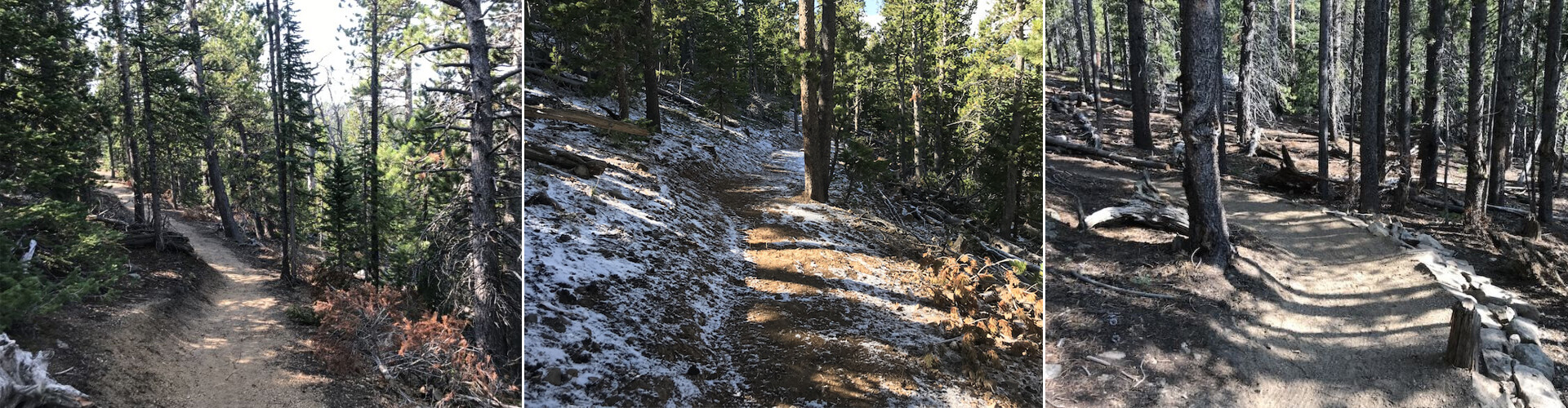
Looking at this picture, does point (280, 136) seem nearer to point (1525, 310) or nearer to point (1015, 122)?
point (1015, 122)

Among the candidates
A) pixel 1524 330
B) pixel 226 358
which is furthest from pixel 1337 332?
pixel 226 358

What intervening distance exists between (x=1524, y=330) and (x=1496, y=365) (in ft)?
5.85

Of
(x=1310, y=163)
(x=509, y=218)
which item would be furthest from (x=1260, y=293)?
(x=1310, y=163)

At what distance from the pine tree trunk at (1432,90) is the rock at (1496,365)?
11.9 m

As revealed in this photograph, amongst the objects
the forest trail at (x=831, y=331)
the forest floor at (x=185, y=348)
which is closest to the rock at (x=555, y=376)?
the forest trail at (x=831, y=331)

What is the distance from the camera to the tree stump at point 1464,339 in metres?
5.64

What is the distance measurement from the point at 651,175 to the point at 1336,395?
5691mm

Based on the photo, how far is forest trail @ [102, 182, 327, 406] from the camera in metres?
10.7

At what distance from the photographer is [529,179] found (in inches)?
85.5

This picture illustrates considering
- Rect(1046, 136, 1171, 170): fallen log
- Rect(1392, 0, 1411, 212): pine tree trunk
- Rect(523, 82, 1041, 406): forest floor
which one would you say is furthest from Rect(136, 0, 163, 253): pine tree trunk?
Rect(1392, 0, 1411, 212): pine tree trunk

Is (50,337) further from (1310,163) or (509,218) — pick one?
(1310,163)

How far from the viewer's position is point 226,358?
40.8 ft

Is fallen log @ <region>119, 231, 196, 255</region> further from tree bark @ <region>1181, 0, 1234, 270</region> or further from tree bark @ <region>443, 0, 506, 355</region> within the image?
tree bark @ <region>1181, 0, 1234, 270</region>

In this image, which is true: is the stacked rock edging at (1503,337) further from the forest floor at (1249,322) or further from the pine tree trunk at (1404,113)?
the pine tree trunk at (1404,113)
